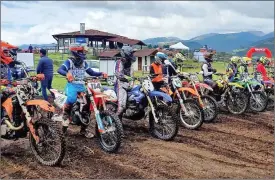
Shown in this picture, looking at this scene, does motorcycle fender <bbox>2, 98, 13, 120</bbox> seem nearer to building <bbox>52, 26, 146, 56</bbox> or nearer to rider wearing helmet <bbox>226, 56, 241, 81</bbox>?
rider wearing helmet <bbox>226, 56, 241, 81</bbox>

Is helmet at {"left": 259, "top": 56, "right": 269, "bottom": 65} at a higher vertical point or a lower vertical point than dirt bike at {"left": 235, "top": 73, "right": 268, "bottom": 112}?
higher

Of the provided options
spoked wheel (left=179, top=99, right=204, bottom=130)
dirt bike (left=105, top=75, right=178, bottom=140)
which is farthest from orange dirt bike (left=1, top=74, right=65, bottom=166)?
spoked wheel (left=179, top=99, right=204, bottom=130)

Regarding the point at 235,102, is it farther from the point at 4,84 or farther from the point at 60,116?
the point at 4,84

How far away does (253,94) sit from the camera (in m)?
11.0

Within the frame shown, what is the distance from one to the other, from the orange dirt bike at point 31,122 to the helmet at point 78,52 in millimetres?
994

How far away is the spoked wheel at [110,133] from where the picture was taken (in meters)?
5.95

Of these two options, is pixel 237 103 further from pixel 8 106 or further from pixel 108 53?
pixel 108 53

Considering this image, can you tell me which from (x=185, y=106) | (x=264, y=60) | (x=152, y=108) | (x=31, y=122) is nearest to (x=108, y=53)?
(x=264, y=60)

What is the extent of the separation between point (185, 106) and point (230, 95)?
2.58m

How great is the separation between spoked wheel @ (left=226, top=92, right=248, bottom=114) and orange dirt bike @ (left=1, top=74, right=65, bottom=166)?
6.15m

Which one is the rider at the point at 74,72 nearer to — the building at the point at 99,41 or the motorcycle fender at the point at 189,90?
the motorcycle fender at the point at 189,90

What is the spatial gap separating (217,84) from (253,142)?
131 inches

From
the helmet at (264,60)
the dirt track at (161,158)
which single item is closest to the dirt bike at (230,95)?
the dirt track at (161,158)

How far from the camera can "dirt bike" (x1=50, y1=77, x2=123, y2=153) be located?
19.7 feet
